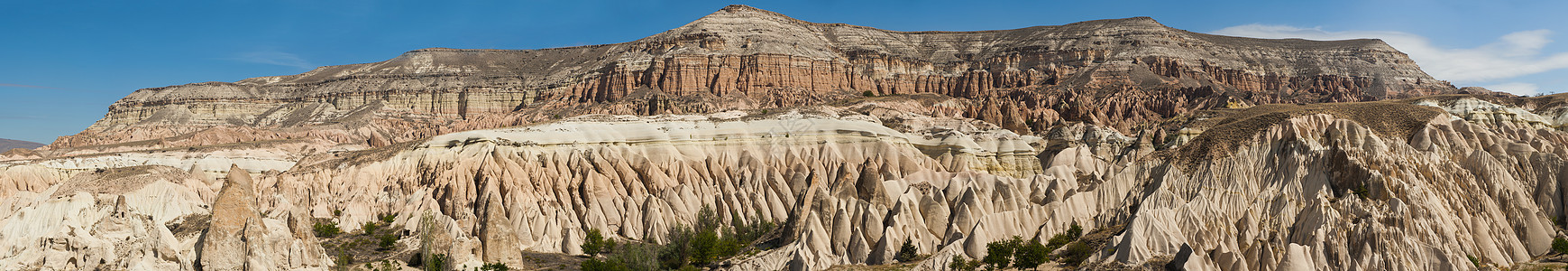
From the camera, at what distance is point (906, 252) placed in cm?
5056

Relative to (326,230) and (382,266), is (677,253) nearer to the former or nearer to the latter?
(382,266)

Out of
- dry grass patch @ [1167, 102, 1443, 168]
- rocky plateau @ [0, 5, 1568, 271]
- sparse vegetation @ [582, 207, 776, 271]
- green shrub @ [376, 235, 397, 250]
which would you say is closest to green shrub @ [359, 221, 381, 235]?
rocky plateau @ [0, 5, 1568, 271]

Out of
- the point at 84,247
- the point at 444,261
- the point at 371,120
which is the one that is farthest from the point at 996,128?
the point at 371,120

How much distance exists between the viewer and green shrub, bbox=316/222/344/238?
64375 millimetres

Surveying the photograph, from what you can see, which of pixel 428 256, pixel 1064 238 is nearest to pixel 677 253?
pixel 428 256

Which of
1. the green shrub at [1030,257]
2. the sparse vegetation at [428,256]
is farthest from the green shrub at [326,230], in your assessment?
the green shrub at [1030,257]

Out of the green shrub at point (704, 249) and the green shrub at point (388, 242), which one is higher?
the green shrub at point (388, 242)

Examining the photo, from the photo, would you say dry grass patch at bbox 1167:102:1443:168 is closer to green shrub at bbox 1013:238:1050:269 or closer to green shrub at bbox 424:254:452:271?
green shrub at bbox 1013:238:1050:269

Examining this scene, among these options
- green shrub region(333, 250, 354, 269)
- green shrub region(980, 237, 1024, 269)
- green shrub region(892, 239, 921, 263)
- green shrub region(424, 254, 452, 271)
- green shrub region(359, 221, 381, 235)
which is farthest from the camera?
green shrub region(359, 221, 381, 235)

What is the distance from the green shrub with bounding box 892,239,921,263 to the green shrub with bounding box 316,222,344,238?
34.9 meters

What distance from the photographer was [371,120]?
157 metres

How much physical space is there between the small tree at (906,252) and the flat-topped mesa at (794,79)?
73883 millimetres

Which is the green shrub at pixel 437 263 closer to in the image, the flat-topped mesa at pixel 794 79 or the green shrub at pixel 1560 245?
the green shrub at pixel 1560 245

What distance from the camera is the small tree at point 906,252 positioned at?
50.2 m
